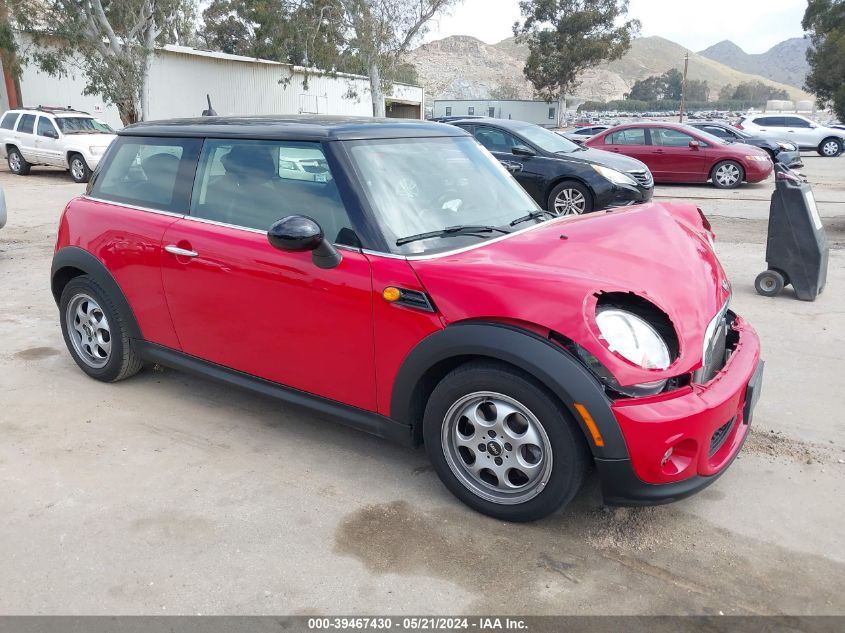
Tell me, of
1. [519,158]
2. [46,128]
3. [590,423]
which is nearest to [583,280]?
[590,423]

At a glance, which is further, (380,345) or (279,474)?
(279,474)

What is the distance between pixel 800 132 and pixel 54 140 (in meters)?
26.3

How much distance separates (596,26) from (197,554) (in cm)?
6293

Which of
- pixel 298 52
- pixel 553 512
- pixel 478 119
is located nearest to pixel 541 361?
pixel 553 512

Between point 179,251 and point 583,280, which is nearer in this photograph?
point 583,280

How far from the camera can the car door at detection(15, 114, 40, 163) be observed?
59.7ft

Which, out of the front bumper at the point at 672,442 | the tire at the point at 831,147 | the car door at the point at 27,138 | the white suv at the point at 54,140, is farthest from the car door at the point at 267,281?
the tire at the point at 831,147

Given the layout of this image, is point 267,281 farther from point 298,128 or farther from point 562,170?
point 562,170

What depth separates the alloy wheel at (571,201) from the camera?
10.2 m

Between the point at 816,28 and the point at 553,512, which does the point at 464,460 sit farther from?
the point at 816,28

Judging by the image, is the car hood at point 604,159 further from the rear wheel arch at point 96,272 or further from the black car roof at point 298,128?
the rear wheel arch at point 96,272

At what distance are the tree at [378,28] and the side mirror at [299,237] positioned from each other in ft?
107

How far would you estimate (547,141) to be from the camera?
1108 cm

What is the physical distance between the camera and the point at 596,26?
2293 inches
